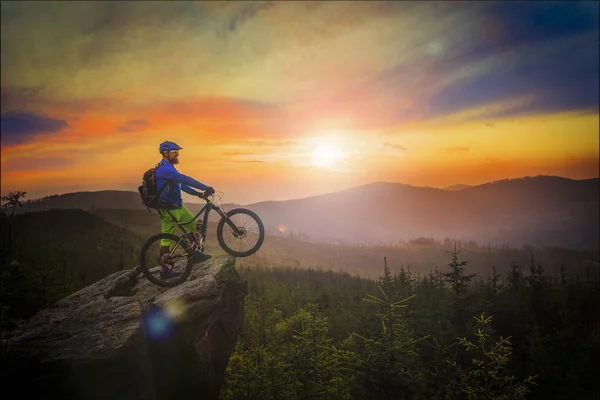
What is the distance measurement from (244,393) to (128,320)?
325 inches

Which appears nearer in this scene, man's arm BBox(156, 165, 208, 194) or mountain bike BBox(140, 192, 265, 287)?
man's arm BBox(156, 165, 208, 194)

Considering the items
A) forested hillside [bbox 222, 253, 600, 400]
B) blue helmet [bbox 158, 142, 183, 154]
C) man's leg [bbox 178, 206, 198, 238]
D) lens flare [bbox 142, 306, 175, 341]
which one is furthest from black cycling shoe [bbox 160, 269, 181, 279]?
forested hillside [bbox 222, 253, 600, 400]

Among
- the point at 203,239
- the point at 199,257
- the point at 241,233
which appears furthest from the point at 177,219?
the point at 241,233

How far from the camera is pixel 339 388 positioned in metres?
16.7

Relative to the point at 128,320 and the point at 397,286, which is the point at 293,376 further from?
the point at 397,286

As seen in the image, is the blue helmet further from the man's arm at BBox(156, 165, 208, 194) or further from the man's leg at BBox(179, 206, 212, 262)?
the man's leg at BBox(179, 206, 212, 262)

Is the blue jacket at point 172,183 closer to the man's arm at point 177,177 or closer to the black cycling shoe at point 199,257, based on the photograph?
the man's arm at point 177,177

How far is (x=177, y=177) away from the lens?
1189cm

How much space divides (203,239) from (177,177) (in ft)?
8.07

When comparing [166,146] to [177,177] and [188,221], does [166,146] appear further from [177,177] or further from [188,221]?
[188,221]

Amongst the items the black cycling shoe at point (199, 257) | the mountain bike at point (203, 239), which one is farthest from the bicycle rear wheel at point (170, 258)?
the black cycling shoe at point (199, 257)

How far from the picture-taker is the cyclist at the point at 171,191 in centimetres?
1187

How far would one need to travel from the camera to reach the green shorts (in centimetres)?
1241

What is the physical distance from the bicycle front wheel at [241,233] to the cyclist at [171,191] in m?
1.08
